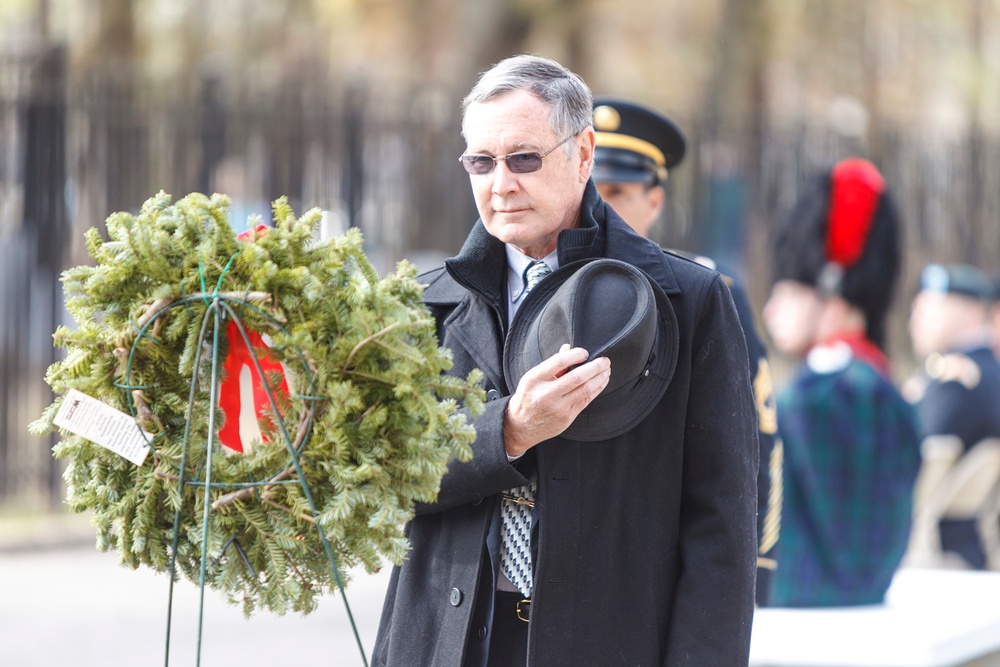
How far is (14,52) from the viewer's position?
29.2 feet

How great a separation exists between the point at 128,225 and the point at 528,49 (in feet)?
40.6

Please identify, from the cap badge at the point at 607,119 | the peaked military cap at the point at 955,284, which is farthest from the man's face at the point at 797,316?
the peaked military cap at the point at 955,284

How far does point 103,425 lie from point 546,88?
1.02 m

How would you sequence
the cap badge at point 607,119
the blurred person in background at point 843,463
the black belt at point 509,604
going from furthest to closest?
the blurred person in background at point 843,463 → the cap badge at point 607,119 → the black belt at point 509,604

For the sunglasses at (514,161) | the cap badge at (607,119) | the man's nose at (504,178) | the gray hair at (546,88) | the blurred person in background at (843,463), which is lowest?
the blurred person in background at (843,463)

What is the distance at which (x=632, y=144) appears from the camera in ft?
13.3

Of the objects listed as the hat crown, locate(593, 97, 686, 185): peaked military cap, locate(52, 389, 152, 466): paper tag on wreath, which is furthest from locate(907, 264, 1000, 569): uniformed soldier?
locate(52, 389, 152, 466): paper tag on wreath

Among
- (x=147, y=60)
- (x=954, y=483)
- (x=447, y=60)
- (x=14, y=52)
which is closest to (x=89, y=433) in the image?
(x=954, y=483)

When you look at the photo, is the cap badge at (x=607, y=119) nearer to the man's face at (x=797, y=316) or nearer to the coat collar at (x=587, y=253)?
the coat collar at (x=587, y=253)

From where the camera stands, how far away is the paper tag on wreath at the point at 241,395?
2.34 m

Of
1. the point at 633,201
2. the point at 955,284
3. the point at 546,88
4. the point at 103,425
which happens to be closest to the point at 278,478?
the point at 103,425

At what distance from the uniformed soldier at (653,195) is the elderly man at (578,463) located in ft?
3.47

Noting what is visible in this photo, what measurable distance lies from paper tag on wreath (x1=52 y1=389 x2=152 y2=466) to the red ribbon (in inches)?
185

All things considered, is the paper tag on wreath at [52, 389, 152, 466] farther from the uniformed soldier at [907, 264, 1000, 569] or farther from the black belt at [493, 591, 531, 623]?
the uniformed soldier at [907, 264, 1000, 569]
